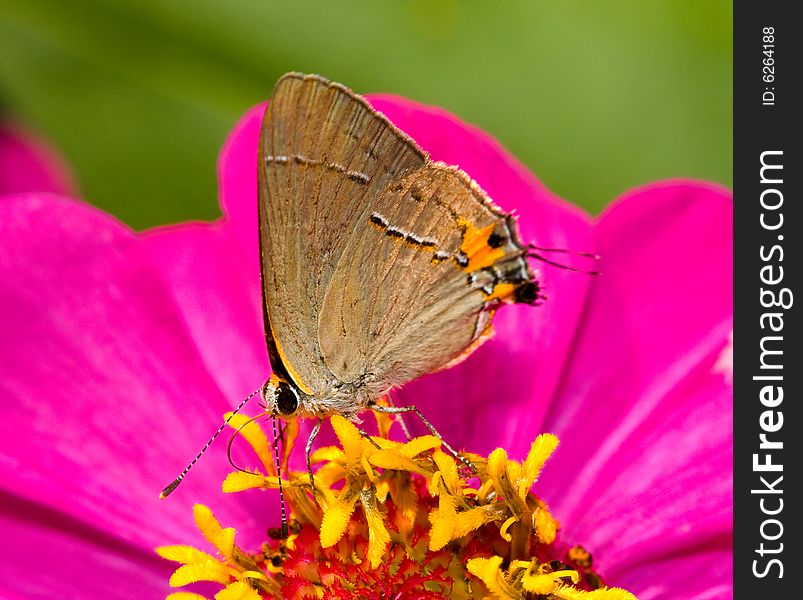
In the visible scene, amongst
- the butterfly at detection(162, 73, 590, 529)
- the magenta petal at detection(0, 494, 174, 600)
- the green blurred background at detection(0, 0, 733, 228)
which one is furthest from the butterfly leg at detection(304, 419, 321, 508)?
the green blurred background at detection(0, 0, 733, 228)

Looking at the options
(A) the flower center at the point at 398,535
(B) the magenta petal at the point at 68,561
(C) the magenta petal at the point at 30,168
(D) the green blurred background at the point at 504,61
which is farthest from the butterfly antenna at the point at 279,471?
(C) the magenta petal at the point at 30,168

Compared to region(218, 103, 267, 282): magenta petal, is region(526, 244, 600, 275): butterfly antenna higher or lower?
lower

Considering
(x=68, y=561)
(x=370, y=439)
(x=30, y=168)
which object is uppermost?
(x=30, y=168)

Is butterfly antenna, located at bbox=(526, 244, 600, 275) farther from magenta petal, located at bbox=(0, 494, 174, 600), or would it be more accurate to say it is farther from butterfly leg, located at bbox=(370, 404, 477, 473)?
magenta petal, located at bbox=(0, 494, 174, 600)

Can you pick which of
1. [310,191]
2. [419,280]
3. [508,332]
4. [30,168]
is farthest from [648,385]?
[30,168]

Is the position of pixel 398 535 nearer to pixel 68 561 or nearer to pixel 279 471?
pixel 279 471
